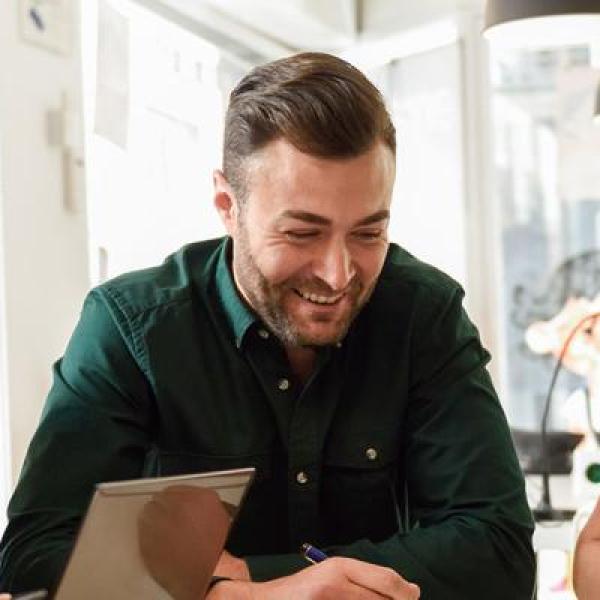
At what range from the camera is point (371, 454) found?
1.71 metres

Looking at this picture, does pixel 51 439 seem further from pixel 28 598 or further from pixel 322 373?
pixel 28 598

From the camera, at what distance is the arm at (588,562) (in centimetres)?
161

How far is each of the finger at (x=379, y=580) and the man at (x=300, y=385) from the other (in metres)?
0.09

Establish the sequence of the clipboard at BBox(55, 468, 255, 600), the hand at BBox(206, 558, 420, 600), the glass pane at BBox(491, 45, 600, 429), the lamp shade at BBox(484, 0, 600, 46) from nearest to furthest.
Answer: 1. the clipboard at BBox(55, 468, 255, 600)
2. the hand at BBox(206, 558, 420, 600)
3. the lamp shade at BBox(484, 0, 600, 46)
4. the glass pane at BBox(491, 45, 600, 429)

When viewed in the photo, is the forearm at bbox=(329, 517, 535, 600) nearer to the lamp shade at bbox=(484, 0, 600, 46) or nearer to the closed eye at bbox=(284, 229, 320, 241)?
the closed eye at bbox=(284, 229, 320, 241)

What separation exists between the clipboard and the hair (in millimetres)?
454

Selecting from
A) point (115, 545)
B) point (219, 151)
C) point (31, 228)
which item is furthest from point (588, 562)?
point (219, 151)

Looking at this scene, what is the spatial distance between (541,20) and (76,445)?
3.58ft

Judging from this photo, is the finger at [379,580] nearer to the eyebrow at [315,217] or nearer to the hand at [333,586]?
the hand at [333,586]

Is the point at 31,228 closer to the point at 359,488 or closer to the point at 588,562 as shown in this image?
the point at 359,488

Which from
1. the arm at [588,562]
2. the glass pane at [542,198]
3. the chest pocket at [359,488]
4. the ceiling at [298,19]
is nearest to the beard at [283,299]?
the chest pocket at [359,488]

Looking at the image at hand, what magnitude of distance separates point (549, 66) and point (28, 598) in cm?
407

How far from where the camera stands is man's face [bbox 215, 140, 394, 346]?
1562 mm

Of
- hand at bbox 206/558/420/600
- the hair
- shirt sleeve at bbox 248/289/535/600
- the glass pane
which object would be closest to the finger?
hand at bbox 206/558/420/600
